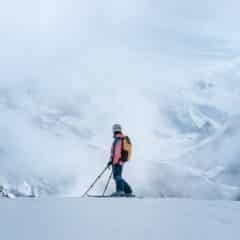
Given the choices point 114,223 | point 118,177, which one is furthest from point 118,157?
point 114,223

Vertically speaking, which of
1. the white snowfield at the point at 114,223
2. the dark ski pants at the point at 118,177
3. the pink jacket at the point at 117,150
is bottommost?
the white snowfield at the point at 114,223

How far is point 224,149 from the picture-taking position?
293 feet

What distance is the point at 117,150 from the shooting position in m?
14.0

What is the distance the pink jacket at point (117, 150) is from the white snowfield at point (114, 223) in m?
3.91

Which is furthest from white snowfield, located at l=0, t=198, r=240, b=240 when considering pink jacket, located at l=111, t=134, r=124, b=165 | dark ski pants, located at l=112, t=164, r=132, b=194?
dark ski pants, located at l=112, t=164, r=132, b=194

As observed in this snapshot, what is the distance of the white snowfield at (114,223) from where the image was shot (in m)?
6.76

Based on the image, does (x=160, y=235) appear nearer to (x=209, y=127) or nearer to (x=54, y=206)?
(x=54, y=206)

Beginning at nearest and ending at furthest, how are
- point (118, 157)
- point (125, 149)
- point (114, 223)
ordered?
point (114, 223), point (125, 149), point (118, 157)

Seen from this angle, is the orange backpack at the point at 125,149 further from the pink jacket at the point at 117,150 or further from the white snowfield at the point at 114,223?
the white snowfield at the point at 114,223

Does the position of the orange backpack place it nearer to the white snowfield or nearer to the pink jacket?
the pink jacket

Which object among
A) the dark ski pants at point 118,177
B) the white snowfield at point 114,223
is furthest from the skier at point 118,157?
the white snowfield at point 114,223

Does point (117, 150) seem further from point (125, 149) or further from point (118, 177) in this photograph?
point (118, 177)

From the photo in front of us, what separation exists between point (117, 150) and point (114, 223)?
6.37 metres

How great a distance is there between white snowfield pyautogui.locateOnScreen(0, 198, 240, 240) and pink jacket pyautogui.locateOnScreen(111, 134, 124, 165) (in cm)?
391
